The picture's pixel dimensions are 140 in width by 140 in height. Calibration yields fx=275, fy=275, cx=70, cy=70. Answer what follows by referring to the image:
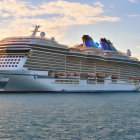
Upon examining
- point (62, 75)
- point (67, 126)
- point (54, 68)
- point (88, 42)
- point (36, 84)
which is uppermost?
point (88, 42)

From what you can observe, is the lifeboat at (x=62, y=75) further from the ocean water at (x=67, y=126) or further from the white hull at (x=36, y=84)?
the ocean water at (x=67, y=126)

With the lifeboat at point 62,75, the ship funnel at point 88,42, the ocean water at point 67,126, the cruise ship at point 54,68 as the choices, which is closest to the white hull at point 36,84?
the cruise ship at point 54,68

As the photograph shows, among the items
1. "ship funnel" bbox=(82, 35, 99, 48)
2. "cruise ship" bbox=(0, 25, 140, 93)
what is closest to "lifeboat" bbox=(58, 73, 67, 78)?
"cruise ship" bbox=(0, 25, 140, 93)

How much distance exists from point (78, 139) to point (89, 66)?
51817 millimetres

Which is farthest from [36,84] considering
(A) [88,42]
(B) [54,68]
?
(A) [88,42]

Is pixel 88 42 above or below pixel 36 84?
above

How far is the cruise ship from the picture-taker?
5166 centimetres

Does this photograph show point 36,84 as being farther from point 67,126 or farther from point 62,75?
point 67,126

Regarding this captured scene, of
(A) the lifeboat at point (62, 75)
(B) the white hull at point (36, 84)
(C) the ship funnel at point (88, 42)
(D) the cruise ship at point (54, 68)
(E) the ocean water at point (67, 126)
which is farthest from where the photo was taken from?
(C) the ship funnel at point (88, 42)

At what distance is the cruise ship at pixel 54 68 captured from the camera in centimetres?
5166

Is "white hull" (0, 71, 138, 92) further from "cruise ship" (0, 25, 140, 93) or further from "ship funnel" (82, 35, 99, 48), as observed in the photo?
"ship funnel" (82, 35, 99, 48)

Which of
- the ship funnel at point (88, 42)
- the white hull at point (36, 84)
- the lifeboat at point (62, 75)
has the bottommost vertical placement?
the white hull at point (36, 84)

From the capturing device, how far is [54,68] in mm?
58719

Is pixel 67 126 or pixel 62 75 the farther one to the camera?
pixel 62 75
